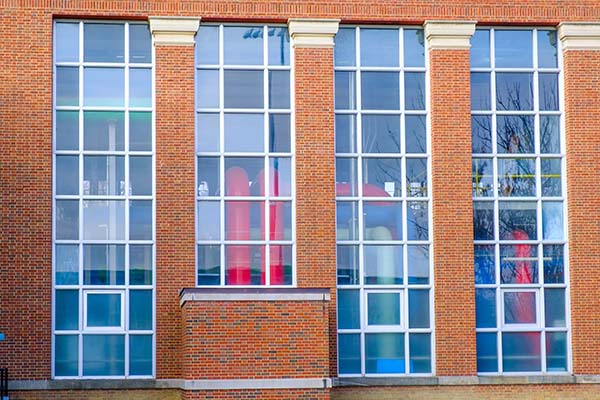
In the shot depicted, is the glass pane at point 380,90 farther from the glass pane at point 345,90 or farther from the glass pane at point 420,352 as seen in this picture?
the glass pane at point 420,352

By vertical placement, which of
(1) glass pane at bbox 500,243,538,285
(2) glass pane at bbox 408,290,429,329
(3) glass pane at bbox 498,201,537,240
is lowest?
(2) glass pane at bbox 408,290,429,329

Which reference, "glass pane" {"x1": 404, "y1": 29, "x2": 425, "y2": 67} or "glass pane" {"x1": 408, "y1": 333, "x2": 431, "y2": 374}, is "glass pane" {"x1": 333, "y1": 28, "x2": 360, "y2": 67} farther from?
"glass pane" {"x1": 408, "y1": 333, "x2": 431, "y2": 374}

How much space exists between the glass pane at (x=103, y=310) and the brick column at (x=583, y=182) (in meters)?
10.3

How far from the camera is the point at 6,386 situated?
1019 inches

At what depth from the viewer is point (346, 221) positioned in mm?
27797

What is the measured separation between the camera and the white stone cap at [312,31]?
2772 centimetres

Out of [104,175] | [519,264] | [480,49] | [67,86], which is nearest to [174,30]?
[67,86]

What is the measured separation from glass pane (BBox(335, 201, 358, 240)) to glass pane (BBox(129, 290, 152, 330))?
14.8ft

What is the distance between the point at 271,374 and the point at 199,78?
284 inches

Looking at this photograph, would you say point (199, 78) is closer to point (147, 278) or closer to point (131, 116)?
point (131, 116)

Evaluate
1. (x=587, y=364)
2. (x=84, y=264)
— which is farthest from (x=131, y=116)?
(x=587, y=364)

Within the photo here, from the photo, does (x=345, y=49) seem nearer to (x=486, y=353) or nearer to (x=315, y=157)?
(x=315, y=157)

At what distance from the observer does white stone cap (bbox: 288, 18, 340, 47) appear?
27.7m

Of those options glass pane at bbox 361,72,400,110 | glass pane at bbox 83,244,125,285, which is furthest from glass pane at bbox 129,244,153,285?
glass pane at bbox 361,72,400,110
